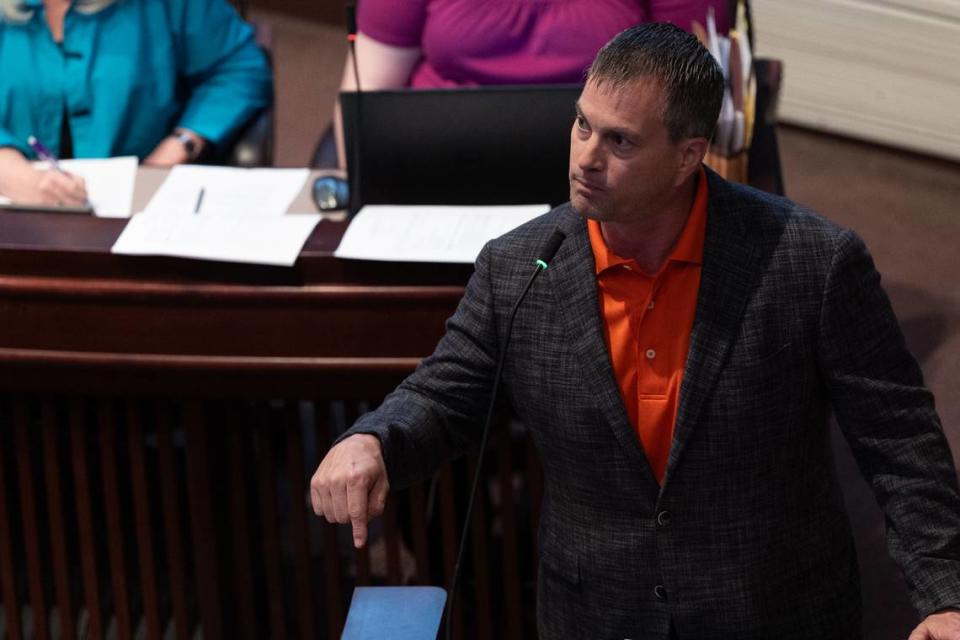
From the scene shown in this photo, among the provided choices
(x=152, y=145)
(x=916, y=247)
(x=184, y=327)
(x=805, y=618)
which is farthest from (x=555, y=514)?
(x=916, y=247)

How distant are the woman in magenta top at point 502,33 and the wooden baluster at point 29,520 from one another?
72cm

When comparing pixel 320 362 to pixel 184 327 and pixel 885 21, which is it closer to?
pixel 184 327

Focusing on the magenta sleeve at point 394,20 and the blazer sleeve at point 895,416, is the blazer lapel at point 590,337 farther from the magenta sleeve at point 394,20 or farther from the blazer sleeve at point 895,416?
the magenta sleeve at point 394,20

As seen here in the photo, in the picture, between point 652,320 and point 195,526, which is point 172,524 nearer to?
point 195,526

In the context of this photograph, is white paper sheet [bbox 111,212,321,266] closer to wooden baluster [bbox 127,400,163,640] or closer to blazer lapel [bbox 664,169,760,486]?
wooden baluster [bbox 127,400,163,640]

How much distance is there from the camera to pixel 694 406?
1558mm

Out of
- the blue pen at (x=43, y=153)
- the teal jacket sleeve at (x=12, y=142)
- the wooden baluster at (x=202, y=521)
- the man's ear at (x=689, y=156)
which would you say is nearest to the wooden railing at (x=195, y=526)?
the wooden baluster at (x=202, y=521)

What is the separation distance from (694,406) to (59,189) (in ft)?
4.13

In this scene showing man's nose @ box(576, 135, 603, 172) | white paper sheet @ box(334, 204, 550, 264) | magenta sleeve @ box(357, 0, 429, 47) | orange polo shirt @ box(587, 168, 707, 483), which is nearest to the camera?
man's nose @ box(576, 135, 603, 172)

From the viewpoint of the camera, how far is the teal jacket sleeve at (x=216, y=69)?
9.28 feet

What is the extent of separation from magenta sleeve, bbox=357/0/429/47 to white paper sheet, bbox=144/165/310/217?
1.00 feet

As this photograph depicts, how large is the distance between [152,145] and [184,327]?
0.77 meters

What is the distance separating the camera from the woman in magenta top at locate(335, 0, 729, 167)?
99.4 inches

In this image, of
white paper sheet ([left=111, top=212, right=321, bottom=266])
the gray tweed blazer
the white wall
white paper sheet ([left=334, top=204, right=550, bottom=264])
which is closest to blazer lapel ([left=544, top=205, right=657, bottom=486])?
the gray tweed blazer
